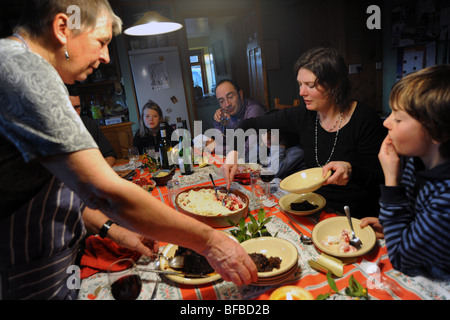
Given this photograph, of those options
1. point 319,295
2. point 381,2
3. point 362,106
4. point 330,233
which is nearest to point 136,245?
point 319,295

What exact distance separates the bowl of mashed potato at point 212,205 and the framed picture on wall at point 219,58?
6.10 meters

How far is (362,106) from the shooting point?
5.80 feet

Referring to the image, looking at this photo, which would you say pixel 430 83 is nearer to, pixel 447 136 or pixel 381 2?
pixel 447 136

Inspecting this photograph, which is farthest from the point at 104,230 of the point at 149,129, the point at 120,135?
the point at 120,135

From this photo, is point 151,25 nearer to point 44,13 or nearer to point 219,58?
point 44,13

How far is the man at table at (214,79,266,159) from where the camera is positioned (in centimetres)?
323

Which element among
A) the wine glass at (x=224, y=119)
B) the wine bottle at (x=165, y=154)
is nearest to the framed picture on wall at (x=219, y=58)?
the wine glass at (x=224, y=119)

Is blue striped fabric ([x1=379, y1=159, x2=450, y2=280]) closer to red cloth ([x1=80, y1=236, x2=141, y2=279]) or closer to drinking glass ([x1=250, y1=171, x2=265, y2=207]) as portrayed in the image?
drinking glass ([x1=250, y1=171, x2=265, y2=207])

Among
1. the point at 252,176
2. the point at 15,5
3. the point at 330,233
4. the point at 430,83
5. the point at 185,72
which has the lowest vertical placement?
the point at 330,233

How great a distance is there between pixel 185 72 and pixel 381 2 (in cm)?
371

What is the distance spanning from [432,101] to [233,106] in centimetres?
255

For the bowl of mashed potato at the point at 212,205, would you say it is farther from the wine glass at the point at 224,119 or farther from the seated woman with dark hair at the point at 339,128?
the wine glass at the point at 224,119

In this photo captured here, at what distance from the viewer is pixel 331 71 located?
172 centimetres

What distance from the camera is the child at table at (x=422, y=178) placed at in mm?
841
